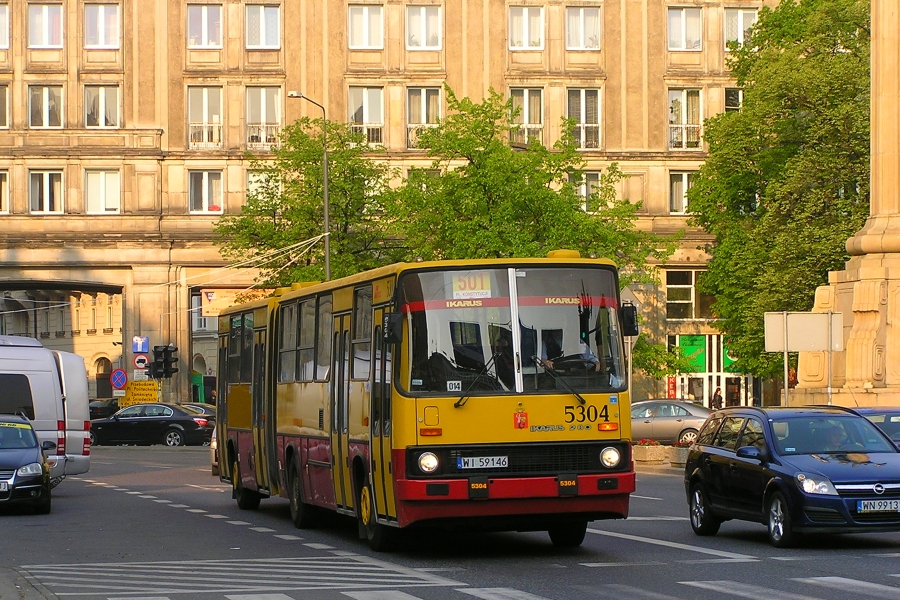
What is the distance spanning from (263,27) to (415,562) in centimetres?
5205

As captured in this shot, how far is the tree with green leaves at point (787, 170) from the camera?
2008 inches

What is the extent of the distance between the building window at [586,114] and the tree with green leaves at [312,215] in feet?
33.5

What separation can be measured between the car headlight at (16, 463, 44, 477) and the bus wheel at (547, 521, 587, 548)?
9412 millimetres

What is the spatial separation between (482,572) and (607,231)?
3866cm

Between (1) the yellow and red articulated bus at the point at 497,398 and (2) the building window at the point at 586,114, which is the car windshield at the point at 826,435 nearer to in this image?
(1) the yellow and red articulated bus at the point at 497,398

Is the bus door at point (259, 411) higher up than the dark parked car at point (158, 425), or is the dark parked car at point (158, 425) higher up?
the bus door at point (259, 411)

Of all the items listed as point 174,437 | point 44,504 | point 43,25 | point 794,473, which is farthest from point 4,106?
point 794,473

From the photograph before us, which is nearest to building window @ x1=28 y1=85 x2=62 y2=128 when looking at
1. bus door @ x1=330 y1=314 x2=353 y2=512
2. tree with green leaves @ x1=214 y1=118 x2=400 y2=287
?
tree with green leaves @ x1=214 y1=118 x2=400 y2=287

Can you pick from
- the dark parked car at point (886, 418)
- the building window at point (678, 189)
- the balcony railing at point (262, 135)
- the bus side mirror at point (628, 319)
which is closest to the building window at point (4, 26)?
the balcony railing at point (262, 135)

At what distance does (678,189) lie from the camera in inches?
2630

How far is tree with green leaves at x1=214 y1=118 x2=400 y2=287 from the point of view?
57281 millimetres

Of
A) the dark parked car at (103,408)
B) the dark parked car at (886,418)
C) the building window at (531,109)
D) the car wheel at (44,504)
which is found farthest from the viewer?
the building window at (531,109)

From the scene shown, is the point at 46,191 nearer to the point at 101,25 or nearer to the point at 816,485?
the point at 101,25

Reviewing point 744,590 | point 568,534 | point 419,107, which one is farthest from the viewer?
point 419,107
